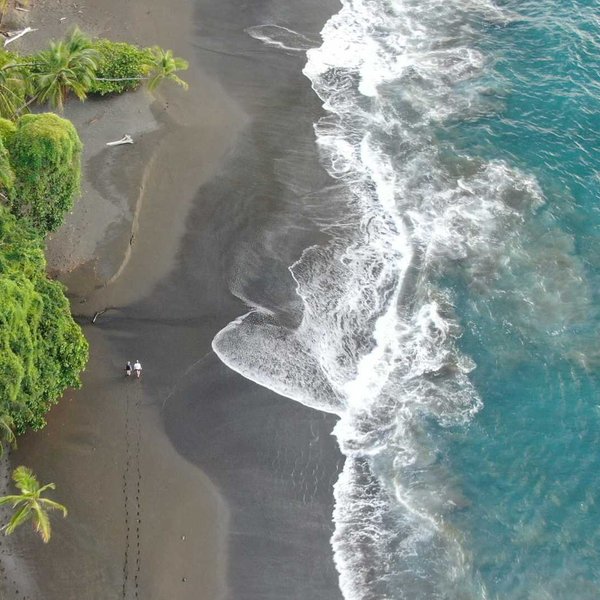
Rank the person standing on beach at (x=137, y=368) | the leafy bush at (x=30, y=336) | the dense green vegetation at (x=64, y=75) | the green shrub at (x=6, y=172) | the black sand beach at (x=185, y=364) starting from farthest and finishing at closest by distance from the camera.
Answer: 1. the dense green vegetation at (x=64, y=75)
2. the person standing on beach at (x=137, y=368)
3. the green shrub at (x=6, y=172)
4. the black sand beach at (x=185, y=364)
5. the leafy bush at (x=30, y=336)

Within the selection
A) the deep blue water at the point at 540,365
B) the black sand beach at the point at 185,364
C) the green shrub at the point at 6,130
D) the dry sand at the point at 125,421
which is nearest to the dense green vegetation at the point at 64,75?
the dry sand at the point at 125,421

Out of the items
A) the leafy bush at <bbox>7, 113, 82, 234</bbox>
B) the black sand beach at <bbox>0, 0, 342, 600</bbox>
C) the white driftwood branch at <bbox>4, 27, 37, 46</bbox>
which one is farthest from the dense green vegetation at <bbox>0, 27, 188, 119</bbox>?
the white driftwood branch at <bbox>4, 27, 37, 46</bbox>

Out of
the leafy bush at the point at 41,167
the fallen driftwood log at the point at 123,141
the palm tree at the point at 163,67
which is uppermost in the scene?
the palm tree at the point at 163,67

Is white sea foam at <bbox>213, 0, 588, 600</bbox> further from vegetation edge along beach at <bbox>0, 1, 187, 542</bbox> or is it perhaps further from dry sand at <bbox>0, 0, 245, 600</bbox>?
vegetation edge along beach at <bbox>0, 1, 187, 542</bbox>

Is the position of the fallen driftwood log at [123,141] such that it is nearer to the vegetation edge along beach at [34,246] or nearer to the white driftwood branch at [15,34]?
the vegetation edge along beach at [34,246]

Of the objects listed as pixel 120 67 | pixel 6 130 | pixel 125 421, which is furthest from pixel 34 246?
pixel 120 67

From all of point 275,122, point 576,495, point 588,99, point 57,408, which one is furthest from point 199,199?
point 588,99

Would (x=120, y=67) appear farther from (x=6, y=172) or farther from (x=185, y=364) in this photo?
(x=185, y=364)

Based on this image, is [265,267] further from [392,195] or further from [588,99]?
[588,99]
